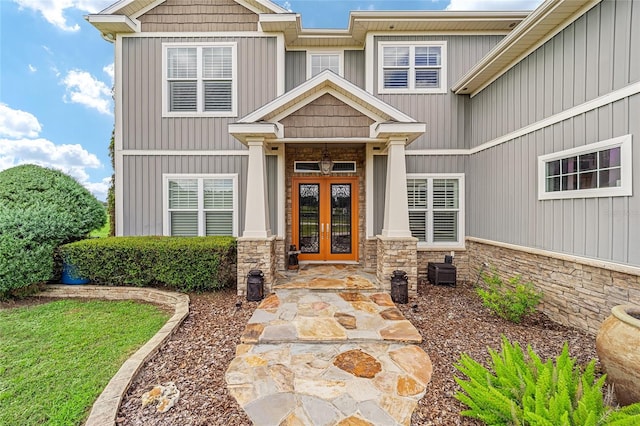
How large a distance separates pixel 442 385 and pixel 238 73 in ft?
26.1

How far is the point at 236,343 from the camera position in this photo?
4.00 meters

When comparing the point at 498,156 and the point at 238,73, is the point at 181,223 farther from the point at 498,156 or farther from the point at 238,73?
the point at 498,156

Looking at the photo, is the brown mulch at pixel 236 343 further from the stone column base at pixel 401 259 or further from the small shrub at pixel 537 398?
the stone column base at pixel 401 259

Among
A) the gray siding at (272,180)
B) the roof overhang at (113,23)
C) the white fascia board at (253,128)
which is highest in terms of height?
the roof overhang at (113,23)

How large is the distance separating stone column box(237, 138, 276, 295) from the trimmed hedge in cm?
62

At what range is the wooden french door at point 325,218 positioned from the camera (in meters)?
8.01

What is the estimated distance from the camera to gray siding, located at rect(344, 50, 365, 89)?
26.5 ft

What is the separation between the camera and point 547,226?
5203 millimetres

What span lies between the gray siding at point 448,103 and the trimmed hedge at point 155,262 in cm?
570

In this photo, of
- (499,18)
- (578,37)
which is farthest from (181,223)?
(499,18)

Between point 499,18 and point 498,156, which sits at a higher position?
point 499,18

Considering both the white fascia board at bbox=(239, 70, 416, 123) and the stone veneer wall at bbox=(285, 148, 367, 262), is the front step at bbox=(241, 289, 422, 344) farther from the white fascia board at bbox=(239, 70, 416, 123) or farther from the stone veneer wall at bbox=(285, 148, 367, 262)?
the white fascia board at bbox=(239, 70, 416, 123)

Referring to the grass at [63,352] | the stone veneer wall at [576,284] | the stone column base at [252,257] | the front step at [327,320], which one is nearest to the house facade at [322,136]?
the stone column base at [252,257]

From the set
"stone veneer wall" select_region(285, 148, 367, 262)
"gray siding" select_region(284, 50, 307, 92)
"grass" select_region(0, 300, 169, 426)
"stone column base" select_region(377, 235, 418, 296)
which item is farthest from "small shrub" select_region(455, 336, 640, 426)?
"gray siding" select_region(284, 50, 307, 92)
